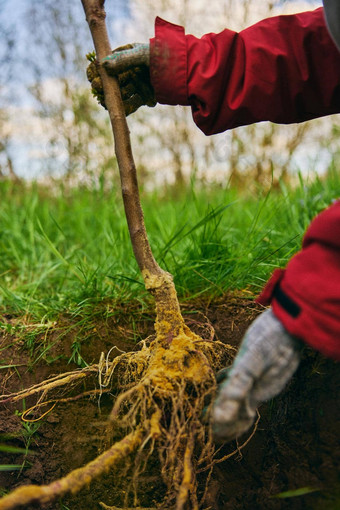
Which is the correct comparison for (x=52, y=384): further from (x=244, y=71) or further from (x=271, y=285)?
(x=244, y=71)

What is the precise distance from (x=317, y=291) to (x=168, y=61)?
29.1 inches

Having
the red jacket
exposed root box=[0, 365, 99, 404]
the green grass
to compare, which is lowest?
exposed root box=[0, 365, 99, 404]

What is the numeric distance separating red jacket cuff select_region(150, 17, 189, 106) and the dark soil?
0.77 m

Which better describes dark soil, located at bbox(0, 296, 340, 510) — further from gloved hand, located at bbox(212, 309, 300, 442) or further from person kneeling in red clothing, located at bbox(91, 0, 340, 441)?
gloved hand, located at bbox(212, 309, 300, 442)

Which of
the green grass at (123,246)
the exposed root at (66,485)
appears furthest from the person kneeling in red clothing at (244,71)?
the green grass at (123,246)

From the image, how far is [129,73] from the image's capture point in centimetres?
113

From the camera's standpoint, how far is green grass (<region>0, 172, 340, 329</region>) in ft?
5.23

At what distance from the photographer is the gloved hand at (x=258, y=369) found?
2.65ft

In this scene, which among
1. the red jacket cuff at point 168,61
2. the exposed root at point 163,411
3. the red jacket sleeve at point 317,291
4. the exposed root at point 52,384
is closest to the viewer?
the red jacket sleeve at point 317,291

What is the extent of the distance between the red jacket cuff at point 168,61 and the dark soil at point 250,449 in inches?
30.5

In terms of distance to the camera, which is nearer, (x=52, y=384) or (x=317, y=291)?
(x=317, y=291)

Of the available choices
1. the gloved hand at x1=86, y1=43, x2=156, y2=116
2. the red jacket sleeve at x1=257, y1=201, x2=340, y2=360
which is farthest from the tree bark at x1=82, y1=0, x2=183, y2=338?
the red jacket sleeve at x1=257, y1=201, x2=340, y2=360

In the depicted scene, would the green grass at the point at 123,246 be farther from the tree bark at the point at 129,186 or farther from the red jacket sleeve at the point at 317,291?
the red jacket sleeve at the point at 317,291

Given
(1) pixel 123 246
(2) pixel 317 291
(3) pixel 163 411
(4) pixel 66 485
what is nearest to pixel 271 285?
(2) pixel 317 291
